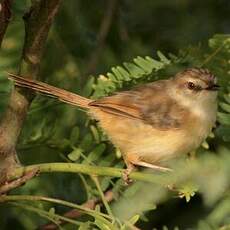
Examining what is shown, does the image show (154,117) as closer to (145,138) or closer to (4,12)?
(145,138)

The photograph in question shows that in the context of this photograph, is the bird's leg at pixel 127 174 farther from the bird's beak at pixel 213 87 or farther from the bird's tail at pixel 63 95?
the bird's beak at pixel 213 87

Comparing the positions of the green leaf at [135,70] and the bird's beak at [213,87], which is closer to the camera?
the green leaf at [135,70]

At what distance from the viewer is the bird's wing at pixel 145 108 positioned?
11.4 ft

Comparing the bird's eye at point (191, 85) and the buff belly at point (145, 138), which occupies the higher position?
the bird's eye at point (191, 85)

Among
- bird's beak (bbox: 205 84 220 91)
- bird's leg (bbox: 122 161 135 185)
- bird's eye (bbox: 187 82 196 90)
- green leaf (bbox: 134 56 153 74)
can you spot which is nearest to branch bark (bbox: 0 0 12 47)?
bird's leg (bbox: 122 161 135 185)

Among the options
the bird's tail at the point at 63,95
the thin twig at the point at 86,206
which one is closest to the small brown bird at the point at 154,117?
the bird's tail at the point at 63,95

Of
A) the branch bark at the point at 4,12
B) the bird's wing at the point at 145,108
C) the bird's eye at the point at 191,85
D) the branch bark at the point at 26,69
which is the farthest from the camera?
the bird's eye at the point at 191,85

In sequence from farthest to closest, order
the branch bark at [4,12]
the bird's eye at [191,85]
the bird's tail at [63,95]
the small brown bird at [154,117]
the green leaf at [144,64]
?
1. the bird's eye at [191,85]
2. the small brown bird at [154,117]
3. the bird's tail at [63,95]
4. the green leaf at [144,64]
5. the branch bark at [4,12]

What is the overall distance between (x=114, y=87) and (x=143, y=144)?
59 cm

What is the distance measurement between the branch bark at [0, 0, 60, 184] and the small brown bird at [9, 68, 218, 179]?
0.66 meters

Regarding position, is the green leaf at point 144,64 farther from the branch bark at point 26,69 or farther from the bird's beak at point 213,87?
the branch bark at point 26,69

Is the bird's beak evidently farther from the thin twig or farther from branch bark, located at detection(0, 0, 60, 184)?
branch bark, located at detection(0, 0, 60, 184)

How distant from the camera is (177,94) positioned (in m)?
3.90

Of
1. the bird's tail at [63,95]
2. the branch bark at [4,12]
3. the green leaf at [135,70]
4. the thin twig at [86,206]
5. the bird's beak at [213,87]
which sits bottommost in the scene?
the thin twig at [86,206]
